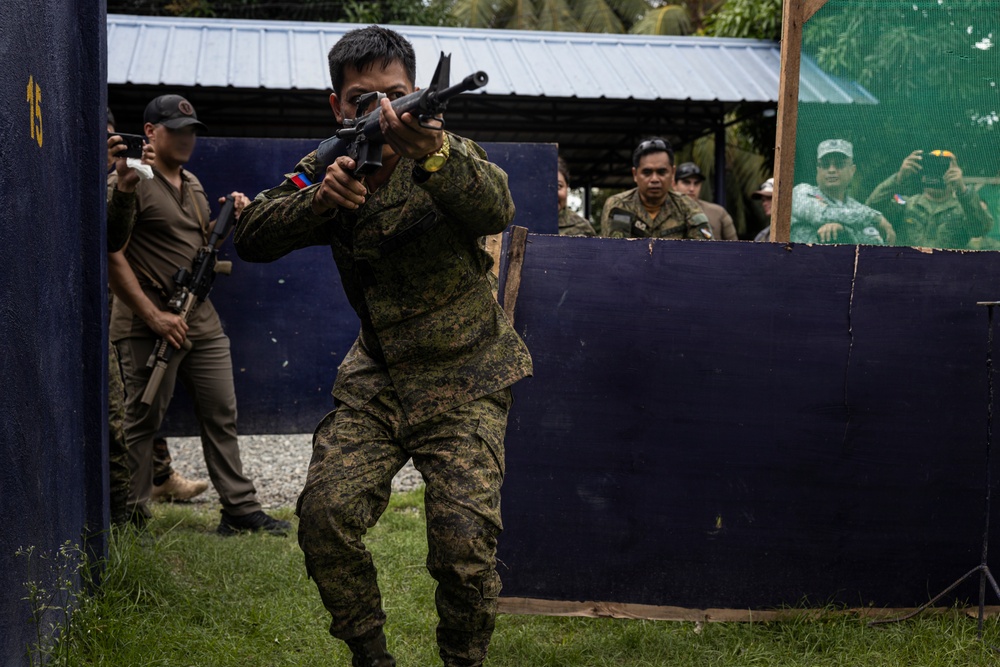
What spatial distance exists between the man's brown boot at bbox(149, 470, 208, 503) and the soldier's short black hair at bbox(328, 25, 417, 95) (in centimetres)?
388

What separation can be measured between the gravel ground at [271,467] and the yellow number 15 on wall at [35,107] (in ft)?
11.3

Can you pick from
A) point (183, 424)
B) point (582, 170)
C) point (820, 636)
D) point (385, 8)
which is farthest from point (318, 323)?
point (385, 8)

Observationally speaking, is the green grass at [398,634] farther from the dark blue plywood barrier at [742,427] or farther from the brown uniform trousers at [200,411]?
the brown uniform trousers at [200,411]

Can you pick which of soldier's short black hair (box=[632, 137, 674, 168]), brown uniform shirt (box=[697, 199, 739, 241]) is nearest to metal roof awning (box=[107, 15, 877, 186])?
brown uniform shirt (box=[697, 199, 739, 241])

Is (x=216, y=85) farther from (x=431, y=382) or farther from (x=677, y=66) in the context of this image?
(x=431, y=382)

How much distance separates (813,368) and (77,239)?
9.09 feet

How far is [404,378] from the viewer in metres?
2.77

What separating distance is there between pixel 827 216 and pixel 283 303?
347 cm

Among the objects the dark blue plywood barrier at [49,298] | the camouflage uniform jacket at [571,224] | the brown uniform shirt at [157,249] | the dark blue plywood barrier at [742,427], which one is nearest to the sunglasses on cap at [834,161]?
the dark blue plywood barrier at [742,427]

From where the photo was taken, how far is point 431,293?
2.76 metres

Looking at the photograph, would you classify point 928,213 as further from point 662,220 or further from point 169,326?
point 169,326

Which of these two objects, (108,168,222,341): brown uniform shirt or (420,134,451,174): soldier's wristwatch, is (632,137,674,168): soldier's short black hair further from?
(420,134,451,174): soldier's wristwatch

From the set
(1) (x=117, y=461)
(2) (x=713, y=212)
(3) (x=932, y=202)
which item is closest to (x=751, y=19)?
(2) (x=713, y=212)

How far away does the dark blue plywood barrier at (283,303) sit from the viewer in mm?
6137
